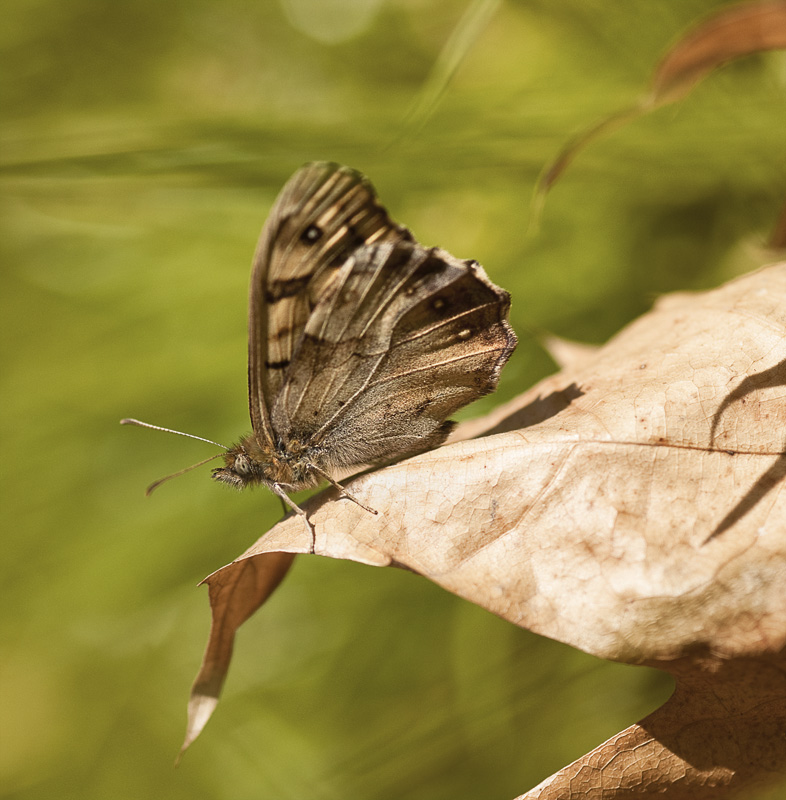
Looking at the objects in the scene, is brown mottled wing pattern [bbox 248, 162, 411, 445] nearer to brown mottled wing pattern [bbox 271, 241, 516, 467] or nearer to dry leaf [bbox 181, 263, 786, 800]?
brown mottled wing pattern [bbox 271, 241, 516, 467]

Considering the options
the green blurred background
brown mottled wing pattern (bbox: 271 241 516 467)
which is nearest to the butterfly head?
brown mottled wing pattern (bbox: 271 241 516 467)

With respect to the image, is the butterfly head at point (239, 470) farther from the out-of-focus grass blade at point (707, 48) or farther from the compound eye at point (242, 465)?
the out-of-focus grass blade at point (707, 48)

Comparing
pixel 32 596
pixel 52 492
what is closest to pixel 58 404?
pixel 52 492

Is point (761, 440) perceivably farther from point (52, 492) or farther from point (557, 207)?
point (52, 492)

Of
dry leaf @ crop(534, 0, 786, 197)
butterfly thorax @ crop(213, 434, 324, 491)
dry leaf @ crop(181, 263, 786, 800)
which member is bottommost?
dry leaf @ crop(181, 263, 786, 800)

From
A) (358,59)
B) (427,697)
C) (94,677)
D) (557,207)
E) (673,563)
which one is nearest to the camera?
(673,563)

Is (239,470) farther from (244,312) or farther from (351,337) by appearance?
(244,312)

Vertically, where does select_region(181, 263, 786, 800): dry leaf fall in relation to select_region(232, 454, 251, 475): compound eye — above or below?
below

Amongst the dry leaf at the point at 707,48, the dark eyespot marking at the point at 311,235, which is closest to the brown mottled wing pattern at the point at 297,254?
the dark eyespot marking at the point at 311,235

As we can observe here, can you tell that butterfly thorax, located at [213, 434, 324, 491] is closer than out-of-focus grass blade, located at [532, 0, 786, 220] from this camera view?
No
